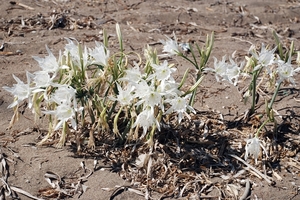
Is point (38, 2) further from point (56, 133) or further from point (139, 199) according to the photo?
point (139, 199)

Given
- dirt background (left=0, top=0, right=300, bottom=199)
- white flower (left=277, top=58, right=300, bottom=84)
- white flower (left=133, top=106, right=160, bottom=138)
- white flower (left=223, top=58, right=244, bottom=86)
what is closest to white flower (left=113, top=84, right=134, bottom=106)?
white flower (left=133, top=106, right=160, bottom=138)

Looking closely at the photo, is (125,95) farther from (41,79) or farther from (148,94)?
(41,79)

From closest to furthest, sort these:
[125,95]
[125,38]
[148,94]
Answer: [148,94] < [125,95] < [125,38]

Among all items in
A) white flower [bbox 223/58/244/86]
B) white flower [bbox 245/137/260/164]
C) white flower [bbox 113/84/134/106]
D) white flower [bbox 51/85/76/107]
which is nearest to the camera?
white flower [bbox 51/85/76/107]

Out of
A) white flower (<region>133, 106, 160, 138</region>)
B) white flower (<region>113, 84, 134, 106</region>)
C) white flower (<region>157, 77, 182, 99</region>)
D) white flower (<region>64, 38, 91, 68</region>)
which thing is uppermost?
white flower (<region>64, 38, 91, 68</region>)

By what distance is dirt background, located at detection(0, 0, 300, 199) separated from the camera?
2.60 m

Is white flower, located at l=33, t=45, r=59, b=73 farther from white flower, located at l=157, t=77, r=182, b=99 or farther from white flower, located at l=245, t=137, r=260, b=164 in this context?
white flower, located at l=245, t=137, r=260, b=164

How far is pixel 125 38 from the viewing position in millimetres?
4258

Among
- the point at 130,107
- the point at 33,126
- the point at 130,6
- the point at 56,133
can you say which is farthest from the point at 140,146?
the point at 130,6

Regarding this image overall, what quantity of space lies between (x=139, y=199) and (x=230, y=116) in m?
0.97

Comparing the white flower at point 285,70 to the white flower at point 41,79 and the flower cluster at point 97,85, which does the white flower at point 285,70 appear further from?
the white flower at point 41,79

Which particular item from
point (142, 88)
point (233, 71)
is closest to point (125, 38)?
point (233, 71)

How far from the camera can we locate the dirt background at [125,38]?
260 cm

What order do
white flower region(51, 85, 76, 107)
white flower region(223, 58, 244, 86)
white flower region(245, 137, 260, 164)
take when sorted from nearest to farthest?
white flower region(51, 85, 76, 107) < white flower region(245, 137, 260, 164) < white flower region(223, 58, 244, 86)
